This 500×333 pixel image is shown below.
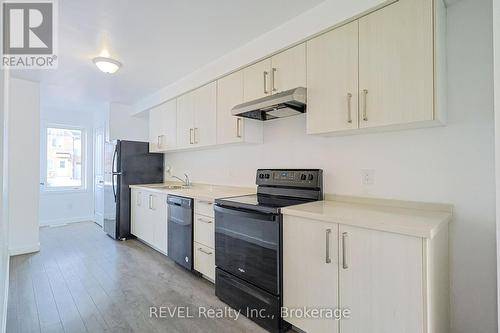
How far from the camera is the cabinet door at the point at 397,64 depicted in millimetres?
1444

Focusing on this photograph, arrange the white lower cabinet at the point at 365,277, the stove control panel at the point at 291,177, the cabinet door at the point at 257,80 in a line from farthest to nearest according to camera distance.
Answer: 1. the cabinet door at the point at 257,80
2. the stove control panel at the point at 291,177
3. the white lower cabinet at the point at 365,277

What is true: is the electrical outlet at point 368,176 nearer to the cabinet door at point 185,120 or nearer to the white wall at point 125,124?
the cabinet door at point 185,120

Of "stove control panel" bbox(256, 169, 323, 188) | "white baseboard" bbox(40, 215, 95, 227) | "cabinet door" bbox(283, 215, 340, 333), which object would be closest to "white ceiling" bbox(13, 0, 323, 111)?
"stove control panel" bbox(256, 169, 323, 188)

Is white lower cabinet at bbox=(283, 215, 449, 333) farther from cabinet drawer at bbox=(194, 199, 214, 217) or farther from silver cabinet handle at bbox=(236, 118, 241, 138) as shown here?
silver cabinet handle at bbox=(236, 118, 241, 138)

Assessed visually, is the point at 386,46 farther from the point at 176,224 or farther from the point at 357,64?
the point at 176,224

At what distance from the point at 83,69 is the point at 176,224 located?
226cm

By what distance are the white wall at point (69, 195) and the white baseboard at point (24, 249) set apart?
76.7 inches

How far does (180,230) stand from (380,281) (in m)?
2.16

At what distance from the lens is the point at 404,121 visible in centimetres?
152

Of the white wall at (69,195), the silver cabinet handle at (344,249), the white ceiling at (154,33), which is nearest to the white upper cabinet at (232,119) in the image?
the white ceiling at (154,33)

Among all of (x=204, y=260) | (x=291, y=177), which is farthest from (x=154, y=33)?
(x=204, y=260)

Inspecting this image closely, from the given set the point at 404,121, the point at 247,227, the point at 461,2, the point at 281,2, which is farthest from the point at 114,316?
the point at 461,2

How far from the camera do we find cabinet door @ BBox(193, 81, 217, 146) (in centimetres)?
294

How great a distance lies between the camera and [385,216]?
147 cm
